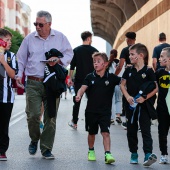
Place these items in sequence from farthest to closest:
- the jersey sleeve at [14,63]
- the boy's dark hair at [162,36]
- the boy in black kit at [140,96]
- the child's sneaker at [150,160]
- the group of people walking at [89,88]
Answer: the boy's dark hair at [162,36] → the jersey sleeve at [14,63] → the group of people walking at [89,88] → the boy in black kit at [140,96] → the child's sneaker at [150,160]

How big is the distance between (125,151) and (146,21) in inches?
602

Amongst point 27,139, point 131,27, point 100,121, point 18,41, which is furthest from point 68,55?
point 18,41

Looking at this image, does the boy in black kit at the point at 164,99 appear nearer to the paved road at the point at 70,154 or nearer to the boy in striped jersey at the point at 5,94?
the paved road at the point at 70,154

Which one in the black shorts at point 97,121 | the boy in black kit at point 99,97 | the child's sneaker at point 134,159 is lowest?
the child's sneaker at point 134,159

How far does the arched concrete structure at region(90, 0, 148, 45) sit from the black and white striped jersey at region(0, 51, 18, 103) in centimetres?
2856

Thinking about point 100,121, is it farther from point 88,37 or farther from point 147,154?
point 88,37

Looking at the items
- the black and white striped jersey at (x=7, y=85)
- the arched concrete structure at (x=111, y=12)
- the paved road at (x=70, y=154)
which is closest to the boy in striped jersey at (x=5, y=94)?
the black and white striped jersey at (x=7, y=85)

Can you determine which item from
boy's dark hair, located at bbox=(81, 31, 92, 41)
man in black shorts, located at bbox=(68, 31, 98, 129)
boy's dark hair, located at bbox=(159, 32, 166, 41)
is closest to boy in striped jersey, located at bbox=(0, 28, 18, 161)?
man in black shorts, located at bbox=(68, 31, 98, 129)

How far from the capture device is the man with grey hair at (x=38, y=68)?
9289 millimetres

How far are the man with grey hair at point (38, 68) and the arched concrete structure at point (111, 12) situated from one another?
28305 millimetres

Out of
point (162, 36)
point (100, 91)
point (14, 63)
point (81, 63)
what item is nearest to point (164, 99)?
point (100, 91)

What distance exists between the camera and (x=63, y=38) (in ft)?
31.4

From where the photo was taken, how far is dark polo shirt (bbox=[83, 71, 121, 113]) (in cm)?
918

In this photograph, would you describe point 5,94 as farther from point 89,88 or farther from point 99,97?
point 99,97
